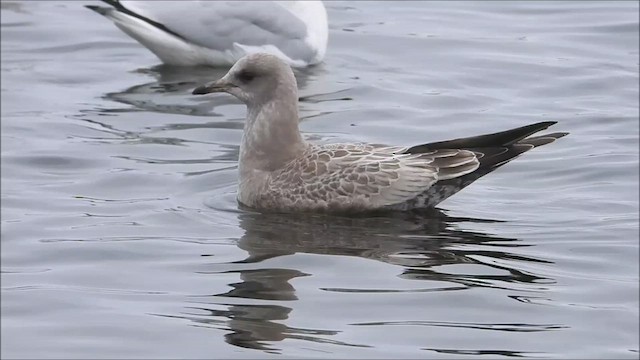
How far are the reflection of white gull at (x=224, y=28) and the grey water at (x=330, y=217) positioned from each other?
21 cm

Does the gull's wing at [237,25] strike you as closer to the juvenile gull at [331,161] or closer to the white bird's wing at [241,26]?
the white bird's wing at [241,26]

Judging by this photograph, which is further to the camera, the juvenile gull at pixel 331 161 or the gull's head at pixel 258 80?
the gull's head at pixel 258 80

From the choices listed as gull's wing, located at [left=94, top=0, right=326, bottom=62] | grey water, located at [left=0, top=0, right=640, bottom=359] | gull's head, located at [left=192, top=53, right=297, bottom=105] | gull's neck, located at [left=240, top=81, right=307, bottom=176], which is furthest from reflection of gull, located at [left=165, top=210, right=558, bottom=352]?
→ gull's wing, located at [left=94, top=0, right=326, bottom=62]

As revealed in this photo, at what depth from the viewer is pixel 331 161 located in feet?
33.5

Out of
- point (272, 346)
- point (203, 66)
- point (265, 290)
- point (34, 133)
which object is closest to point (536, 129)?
point (265, 290)

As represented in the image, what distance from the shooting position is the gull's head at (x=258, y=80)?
34.7 ft

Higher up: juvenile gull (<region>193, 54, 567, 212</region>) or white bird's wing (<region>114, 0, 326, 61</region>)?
white bird's wing (<region>114, 0, 326, 61</region>)

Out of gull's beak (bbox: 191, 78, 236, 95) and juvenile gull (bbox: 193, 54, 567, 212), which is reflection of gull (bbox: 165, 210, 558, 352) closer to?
juvenile gull (bbox: 193, 54, 567, 212)

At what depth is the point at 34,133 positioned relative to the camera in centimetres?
1266

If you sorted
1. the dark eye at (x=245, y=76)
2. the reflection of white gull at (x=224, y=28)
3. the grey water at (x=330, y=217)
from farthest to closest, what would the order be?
the reflection of white gull at (x=224, y=28) → the dark eye at (x=245, y=76) → the grey water at (x=330, y=217)

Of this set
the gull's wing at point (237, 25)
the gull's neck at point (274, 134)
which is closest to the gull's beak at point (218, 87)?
the gull's neck at point (274, 134)

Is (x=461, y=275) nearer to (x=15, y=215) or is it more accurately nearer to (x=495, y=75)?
(x=15, y=215)

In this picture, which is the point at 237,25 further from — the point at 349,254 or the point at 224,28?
the point at 349,254

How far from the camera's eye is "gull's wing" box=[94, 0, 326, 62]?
583 inches
